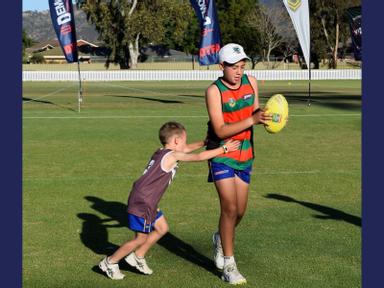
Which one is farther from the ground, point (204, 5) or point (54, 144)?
point (204, 5)

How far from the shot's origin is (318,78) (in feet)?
193

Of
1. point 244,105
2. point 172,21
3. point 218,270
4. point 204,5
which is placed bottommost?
point 218,270

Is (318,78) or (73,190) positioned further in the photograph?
(318,78)

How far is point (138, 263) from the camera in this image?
6664 millimetres

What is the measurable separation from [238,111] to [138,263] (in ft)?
5.49

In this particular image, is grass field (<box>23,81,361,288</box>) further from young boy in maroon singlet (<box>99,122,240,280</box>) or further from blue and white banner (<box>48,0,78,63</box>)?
blue and white banner (<box>48,0,78,63</box>)

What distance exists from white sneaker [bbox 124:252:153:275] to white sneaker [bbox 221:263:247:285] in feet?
2.44

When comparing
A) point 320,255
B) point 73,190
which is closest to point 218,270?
point 320,255

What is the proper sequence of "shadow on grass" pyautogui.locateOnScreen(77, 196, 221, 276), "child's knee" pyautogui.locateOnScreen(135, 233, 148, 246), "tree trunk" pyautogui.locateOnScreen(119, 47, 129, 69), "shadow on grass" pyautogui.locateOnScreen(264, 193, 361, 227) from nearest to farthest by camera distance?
"child's knee" pyautogui.locateOnScreen(135, 233, 148, 246) < "shadow on grass" pyautogui.locateOnScreen(77, 196, 221, 276) < "shadow on grass" pyautogui.locateOnScreen(264, 193, 361, 227) < "tree trunk" pyautogui.locateOnScreen(119, 47, 129, 69)

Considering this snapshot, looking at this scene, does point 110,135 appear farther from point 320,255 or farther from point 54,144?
point 320,255

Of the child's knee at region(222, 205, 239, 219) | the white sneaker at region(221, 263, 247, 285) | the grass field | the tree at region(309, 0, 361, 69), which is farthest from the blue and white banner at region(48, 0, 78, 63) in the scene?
the tree at region(309, 0, 361, 69)

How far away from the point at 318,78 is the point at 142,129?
4059 centimetres

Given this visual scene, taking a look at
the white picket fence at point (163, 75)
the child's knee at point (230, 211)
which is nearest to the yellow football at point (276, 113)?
the child's knee at point (230, 211)

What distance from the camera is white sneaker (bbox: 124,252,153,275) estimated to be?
6658mm
